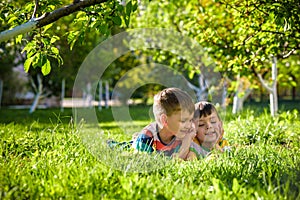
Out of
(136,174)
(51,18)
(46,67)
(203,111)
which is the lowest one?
(136,174)

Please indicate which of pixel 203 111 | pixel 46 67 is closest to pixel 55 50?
pixel 46 67

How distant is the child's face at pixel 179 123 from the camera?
336 cm

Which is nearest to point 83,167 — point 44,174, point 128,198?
point 44,174

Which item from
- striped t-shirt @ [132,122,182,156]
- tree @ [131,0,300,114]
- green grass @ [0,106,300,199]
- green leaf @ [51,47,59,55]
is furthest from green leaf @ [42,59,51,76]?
tree @ [131,0,300,114]

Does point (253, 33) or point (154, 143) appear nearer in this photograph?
point (154, 143)

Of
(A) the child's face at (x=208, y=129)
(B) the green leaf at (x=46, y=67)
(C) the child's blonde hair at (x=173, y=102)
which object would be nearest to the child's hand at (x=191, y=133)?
(C) the child's blonde hair at (x=173, y=102)

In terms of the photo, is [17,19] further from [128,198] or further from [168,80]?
[168,80]

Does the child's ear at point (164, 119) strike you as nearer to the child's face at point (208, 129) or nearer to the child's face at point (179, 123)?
the child's face at point (179, 123)

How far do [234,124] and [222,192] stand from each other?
3507mm

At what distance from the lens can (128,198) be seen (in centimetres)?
209

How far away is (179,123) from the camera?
337 cm

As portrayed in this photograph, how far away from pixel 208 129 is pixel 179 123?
556 millimetres

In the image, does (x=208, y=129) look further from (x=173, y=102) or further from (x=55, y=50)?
(x=55, y=50)

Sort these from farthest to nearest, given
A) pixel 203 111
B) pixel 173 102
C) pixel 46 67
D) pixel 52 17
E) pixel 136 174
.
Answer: pixel 203 111 < pixel 173 102 < pixel 46 67 < pixel 52 17 < pixel 136 174
